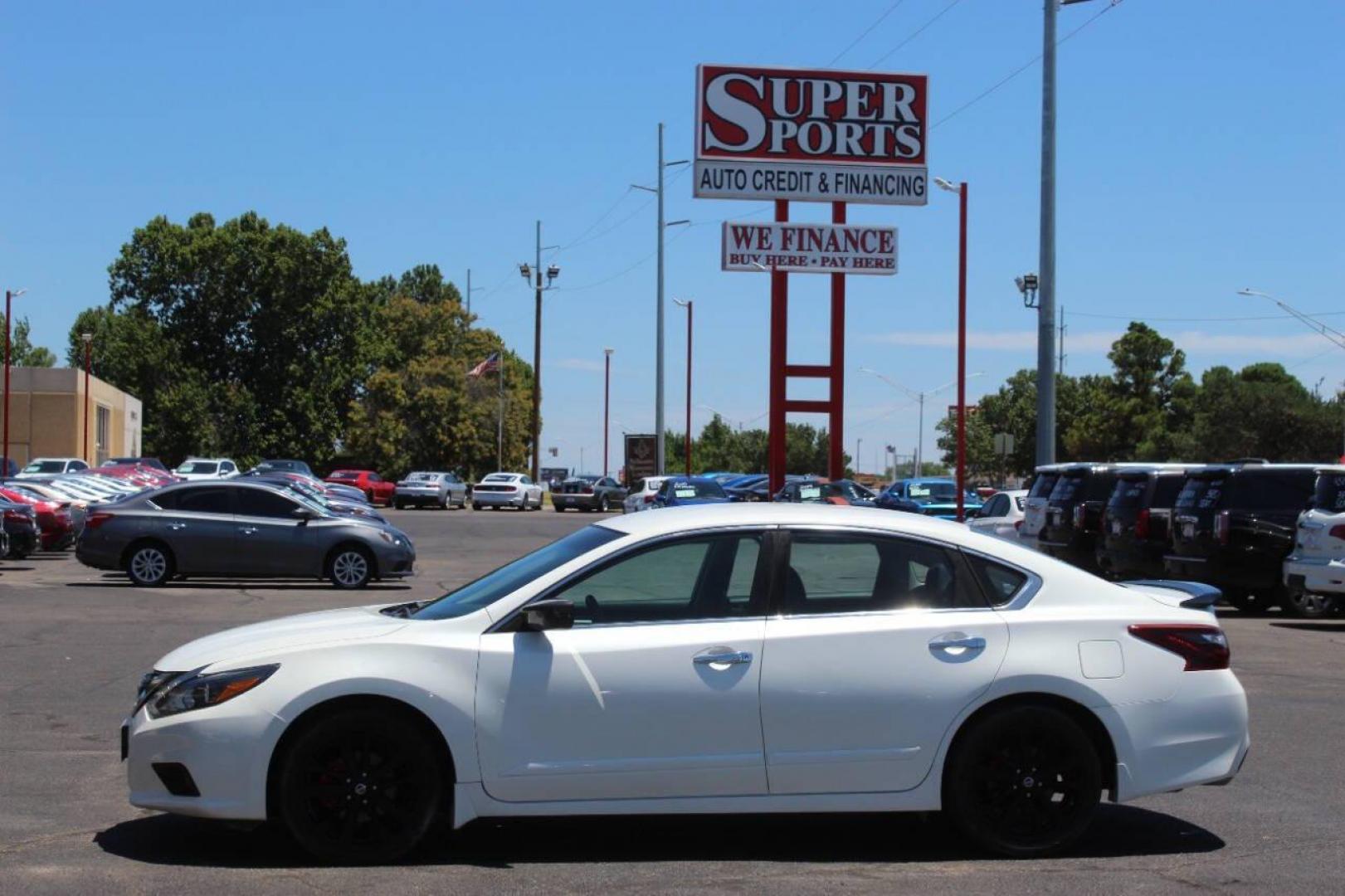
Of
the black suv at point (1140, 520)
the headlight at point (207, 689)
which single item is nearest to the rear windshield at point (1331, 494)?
the black suv at point (1140, 520)

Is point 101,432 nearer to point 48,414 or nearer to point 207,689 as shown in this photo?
point 48,414

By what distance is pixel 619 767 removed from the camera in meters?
6.41

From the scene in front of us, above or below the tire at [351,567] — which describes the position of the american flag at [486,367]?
above

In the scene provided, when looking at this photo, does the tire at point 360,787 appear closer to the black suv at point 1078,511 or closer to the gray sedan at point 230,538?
Result: the gray sedan at point 230,538

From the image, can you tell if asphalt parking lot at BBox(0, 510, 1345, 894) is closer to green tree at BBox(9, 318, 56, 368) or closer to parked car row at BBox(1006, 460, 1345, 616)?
parked car row at BBox(1006, 460, 1345, 616)

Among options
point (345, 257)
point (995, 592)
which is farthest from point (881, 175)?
point (345, 257)

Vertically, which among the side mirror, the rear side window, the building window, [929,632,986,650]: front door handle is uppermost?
the building window

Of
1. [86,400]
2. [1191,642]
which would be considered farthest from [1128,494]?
[86,400]

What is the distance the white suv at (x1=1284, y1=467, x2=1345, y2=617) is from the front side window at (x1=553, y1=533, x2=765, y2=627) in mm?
12936

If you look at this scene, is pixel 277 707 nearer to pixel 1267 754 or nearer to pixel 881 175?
pixel 1267 754

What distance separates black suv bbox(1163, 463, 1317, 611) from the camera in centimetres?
1892

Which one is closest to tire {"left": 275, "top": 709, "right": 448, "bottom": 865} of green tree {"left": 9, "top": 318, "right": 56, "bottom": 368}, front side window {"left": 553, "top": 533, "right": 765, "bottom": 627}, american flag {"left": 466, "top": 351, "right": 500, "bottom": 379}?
front side window {"left": 553, "top": 533, "right": 765, "bottom": 627}

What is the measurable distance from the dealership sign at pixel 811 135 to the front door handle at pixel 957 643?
30.3 metres

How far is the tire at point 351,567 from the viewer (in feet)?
71.6
